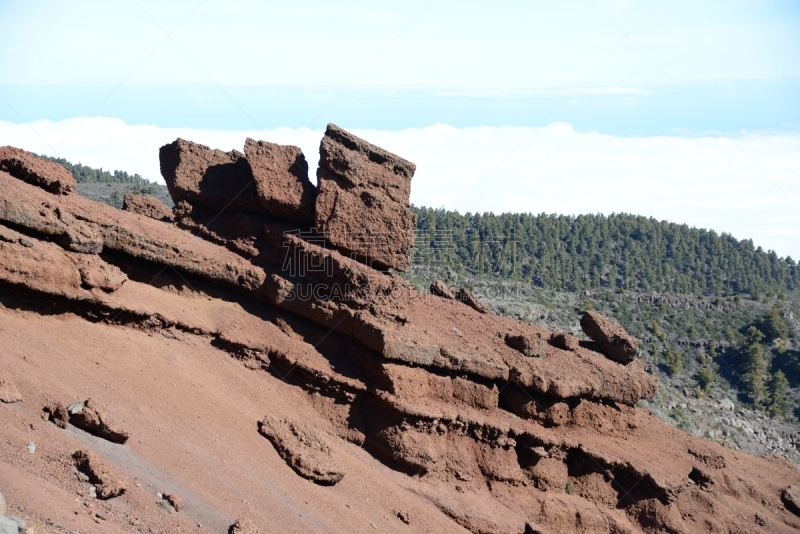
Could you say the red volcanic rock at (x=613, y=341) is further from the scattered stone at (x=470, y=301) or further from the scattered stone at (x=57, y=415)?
the scattered stone at (x=57, y=415)

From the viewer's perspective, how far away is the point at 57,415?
1326 centimetres

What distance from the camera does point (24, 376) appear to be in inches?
539

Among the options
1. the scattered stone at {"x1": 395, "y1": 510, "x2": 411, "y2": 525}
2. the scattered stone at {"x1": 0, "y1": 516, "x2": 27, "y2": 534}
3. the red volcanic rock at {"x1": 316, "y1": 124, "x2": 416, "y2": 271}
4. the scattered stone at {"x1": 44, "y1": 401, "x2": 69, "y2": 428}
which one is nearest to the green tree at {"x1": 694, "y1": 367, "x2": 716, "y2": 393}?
the red volcanic rock at {"x1": 316, "y1": 124, "x2": 416, "y2": 271}

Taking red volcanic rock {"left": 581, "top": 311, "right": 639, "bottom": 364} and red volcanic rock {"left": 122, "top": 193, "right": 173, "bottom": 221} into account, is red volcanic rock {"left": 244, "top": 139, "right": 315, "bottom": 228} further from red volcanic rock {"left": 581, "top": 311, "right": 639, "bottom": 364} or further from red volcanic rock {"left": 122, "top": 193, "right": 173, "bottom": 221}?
red volcanic rock {"left": 581, "top": 311, "right": 639, "bottom": 364}

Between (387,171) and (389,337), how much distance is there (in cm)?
472

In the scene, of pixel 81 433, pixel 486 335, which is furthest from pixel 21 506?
pixel 486 335

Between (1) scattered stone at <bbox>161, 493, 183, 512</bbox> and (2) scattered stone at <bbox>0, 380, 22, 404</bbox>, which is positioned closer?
(2) scattered stone at <bbox>0, 380, 22, 404</bbox>

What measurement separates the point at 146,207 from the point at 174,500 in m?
10.2

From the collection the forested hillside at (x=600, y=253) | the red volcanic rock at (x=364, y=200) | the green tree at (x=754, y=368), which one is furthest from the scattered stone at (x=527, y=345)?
the green tree at (x=754, y=368)

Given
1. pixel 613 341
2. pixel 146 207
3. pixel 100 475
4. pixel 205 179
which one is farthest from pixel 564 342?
pixel 100 475

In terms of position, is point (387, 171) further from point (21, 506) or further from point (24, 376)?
point (21, 506)

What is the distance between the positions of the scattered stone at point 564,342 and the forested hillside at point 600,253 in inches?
1198

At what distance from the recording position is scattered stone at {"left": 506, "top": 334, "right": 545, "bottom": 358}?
21.1m

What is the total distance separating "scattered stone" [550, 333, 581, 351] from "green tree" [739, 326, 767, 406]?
31.0 m
